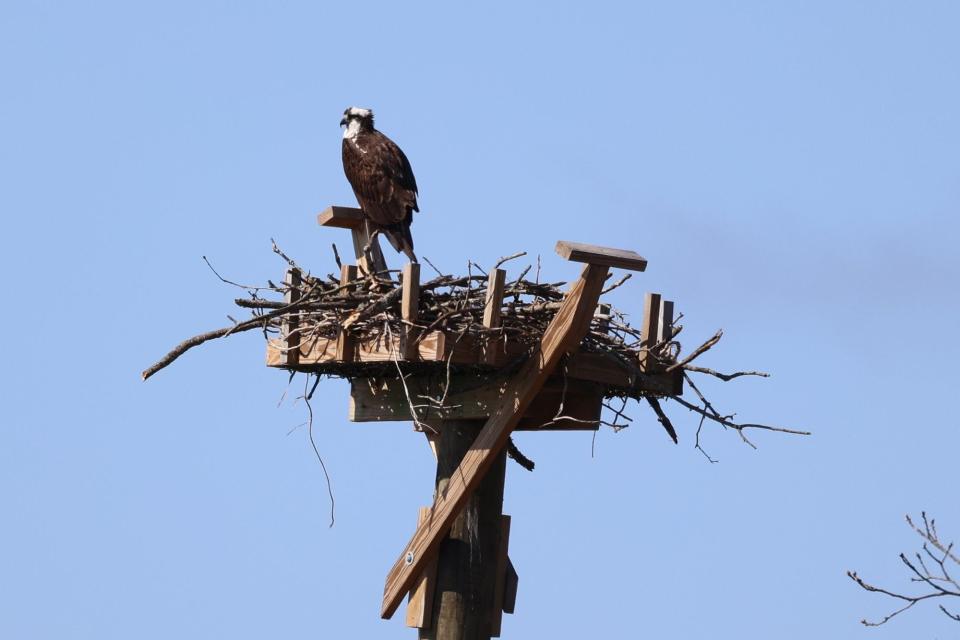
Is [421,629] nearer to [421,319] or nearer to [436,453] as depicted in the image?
[436,453]

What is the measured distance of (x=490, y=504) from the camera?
744cm

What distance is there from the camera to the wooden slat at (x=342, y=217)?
8344 millimetres

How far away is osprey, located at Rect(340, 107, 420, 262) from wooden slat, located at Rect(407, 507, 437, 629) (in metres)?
1.86

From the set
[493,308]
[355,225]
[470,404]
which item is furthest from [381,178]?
[493,308]

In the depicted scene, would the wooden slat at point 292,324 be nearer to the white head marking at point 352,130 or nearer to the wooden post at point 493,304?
the wooden post at point 493,304

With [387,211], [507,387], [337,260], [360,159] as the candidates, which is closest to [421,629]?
[507,387]

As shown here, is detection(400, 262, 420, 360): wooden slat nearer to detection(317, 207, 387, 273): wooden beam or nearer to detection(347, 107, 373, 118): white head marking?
detection(317, 207, 387, 273): wooden beam

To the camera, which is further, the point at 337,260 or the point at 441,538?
the point at 337,260

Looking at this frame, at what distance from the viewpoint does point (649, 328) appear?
7.62 meters

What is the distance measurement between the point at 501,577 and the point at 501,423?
2.59 feet

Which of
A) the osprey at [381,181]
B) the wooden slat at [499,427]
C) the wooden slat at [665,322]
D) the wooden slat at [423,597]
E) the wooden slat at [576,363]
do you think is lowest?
the wooden slat at [423,597]

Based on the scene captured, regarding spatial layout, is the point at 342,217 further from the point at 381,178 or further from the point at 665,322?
the point at 665,322

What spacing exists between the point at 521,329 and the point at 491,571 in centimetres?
115

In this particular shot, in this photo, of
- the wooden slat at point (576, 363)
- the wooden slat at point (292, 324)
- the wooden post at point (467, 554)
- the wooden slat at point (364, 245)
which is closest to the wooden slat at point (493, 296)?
the wooden slat at point (576, 363)
